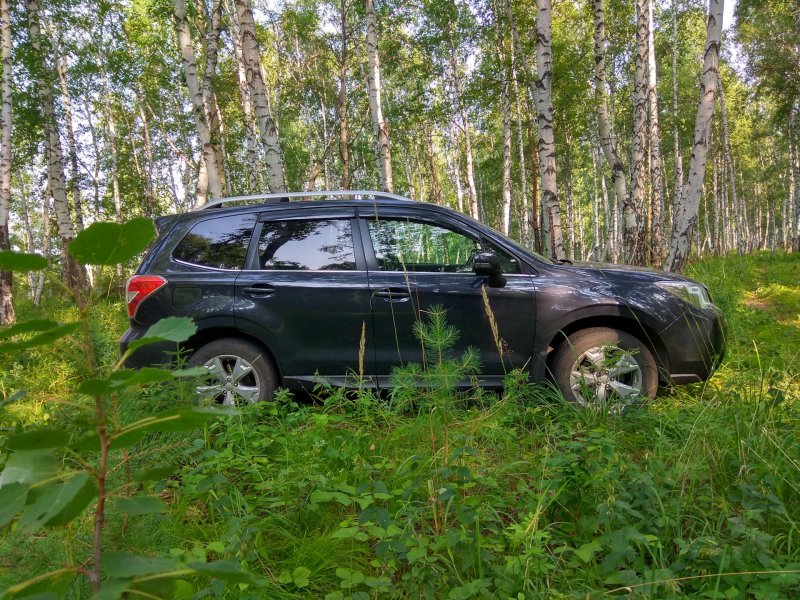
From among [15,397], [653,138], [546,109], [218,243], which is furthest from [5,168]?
[653,138]

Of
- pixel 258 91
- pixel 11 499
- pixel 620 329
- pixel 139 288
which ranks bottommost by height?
pixel 620 329

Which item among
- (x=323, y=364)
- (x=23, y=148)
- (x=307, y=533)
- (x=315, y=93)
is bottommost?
(x=307, y=533)

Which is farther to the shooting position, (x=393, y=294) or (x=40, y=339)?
(x=393, y=294)

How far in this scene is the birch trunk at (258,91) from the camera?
7.15 m

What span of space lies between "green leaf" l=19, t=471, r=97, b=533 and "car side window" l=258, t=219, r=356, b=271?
312 centimetres

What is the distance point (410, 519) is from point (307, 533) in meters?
0.56

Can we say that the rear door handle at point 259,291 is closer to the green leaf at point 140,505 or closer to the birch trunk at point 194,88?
the green leaf at point 140,505

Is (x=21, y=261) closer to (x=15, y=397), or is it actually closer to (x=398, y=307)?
(x=15, y=397)

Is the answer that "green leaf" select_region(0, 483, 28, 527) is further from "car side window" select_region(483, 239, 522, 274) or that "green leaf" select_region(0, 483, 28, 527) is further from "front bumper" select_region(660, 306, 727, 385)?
"front bumper" select_region(660, 306, 727, 385)

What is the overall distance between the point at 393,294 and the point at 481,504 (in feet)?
6.24

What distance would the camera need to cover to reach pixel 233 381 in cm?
352

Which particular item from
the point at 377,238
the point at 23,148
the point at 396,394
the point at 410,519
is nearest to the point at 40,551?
the point at 410,519

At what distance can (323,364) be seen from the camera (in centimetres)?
359

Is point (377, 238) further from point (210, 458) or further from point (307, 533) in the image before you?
point (307, 533)
